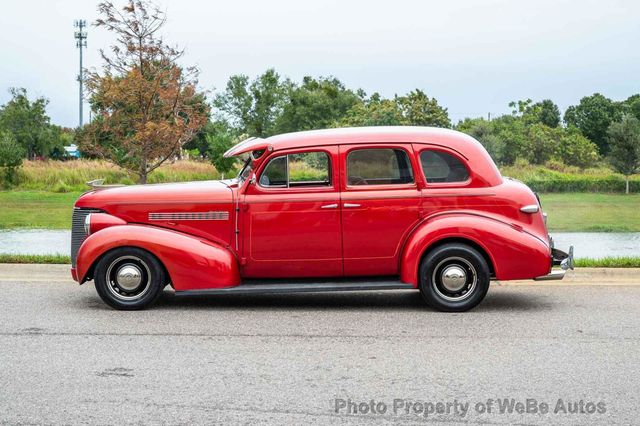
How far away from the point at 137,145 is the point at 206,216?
29.4 ft

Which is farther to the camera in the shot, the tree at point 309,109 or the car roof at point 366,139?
the tree at point 309,109

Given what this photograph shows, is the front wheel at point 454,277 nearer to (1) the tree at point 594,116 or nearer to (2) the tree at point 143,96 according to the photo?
(2) the tree at point 143,96

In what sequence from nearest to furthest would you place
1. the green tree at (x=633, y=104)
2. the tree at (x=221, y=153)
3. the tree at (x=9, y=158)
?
the tree at (x=221, y=153) < the tree at (x=9, y=158) < the green tree at (x=633, y=104)

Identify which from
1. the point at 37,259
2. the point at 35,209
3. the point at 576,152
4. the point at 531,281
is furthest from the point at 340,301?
the point at 576,152

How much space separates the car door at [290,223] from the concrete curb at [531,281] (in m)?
2.71

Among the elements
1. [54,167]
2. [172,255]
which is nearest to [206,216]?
[172,255]

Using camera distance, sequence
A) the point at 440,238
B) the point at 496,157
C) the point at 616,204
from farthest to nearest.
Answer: the point at 496,157 < the point at 616,204 < the point at 440,238

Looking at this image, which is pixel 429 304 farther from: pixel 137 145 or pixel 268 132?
pixel 268 132

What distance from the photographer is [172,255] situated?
8586 millimetres

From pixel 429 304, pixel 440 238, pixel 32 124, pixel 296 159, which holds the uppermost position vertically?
pixel 32 124

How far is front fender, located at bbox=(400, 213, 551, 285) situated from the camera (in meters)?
8.44

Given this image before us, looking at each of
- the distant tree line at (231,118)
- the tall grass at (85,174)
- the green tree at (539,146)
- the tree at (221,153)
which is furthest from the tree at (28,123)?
the green tree at (539,146)

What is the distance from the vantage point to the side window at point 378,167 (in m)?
8.77

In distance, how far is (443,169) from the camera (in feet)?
28.8
